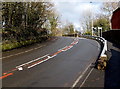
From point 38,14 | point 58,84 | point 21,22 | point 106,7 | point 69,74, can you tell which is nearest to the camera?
point 58,84

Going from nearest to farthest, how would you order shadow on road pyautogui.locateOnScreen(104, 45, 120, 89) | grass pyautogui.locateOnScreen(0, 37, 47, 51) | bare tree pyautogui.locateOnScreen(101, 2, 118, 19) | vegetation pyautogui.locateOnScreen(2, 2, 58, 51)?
shadow on road pyautogui.locateOnScreen(104, 45, 120, 89)
grass pyautogui.locateOnScreen(0, 37, 47, 51)
vegetation pyautogui.locateOnScreen(2, 2, 58, 51)
bare tree pyautogui.locateOnScreen(101, 2, 118, 19)

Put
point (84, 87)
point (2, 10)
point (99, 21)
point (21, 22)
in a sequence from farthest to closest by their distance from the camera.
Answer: point (99, 21) → point (21, 22) → point (2, 10) → point (84, 87)

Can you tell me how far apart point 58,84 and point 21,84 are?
1655 millimetres

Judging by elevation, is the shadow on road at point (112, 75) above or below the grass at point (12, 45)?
below

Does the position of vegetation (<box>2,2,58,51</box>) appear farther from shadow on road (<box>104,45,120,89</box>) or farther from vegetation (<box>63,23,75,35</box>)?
vegetation (<box>63,23,75,35</box>)

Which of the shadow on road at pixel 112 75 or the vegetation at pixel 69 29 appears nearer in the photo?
the shadow on road at pixel 112 75

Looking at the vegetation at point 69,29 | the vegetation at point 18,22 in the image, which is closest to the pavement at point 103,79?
the vegetation at point 18,22

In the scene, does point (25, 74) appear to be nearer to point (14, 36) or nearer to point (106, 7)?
point (14, 36)

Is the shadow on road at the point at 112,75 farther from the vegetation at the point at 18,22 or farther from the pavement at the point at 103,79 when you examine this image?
the vegetation at the point at 18,22

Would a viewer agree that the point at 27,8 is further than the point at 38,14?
No

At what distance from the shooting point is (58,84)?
7.93 m

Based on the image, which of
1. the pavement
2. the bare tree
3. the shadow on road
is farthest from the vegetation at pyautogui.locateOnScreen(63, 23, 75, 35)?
the pavement

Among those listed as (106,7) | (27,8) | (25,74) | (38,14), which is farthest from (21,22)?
(106,7)

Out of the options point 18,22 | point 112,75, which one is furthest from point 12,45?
point 112,75
